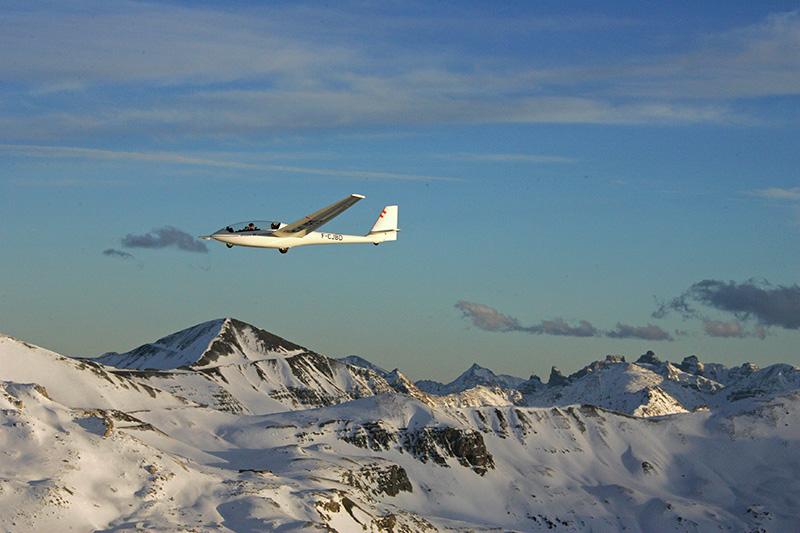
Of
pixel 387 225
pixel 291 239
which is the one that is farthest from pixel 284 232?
pixel 387 225

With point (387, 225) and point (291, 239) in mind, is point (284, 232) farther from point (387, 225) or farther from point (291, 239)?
point (387, 225)

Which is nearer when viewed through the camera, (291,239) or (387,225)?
(291,239)

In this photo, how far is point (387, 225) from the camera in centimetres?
17850

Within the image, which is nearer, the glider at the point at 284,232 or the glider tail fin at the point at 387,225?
the glider at the point at 284,232

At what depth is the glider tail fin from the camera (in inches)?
6944

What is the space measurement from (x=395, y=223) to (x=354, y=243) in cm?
846

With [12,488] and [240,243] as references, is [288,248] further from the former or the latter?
[12,488]

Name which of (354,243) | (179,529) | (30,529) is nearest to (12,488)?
(30,529)

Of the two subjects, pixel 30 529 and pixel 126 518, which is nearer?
pixel 30 529

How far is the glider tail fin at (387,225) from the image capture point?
579 feet

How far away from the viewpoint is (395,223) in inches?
7057

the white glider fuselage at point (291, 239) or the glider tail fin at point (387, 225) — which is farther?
the glider tail fin at point (387, 225)

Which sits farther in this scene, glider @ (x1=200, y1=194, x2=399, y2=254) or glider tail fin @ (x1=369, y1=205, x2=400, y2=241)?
glider tail fin @ (x1=369, y1=205, x2=400, y2=241)

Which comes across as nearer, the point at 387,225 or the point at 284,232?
the point at 284,232
